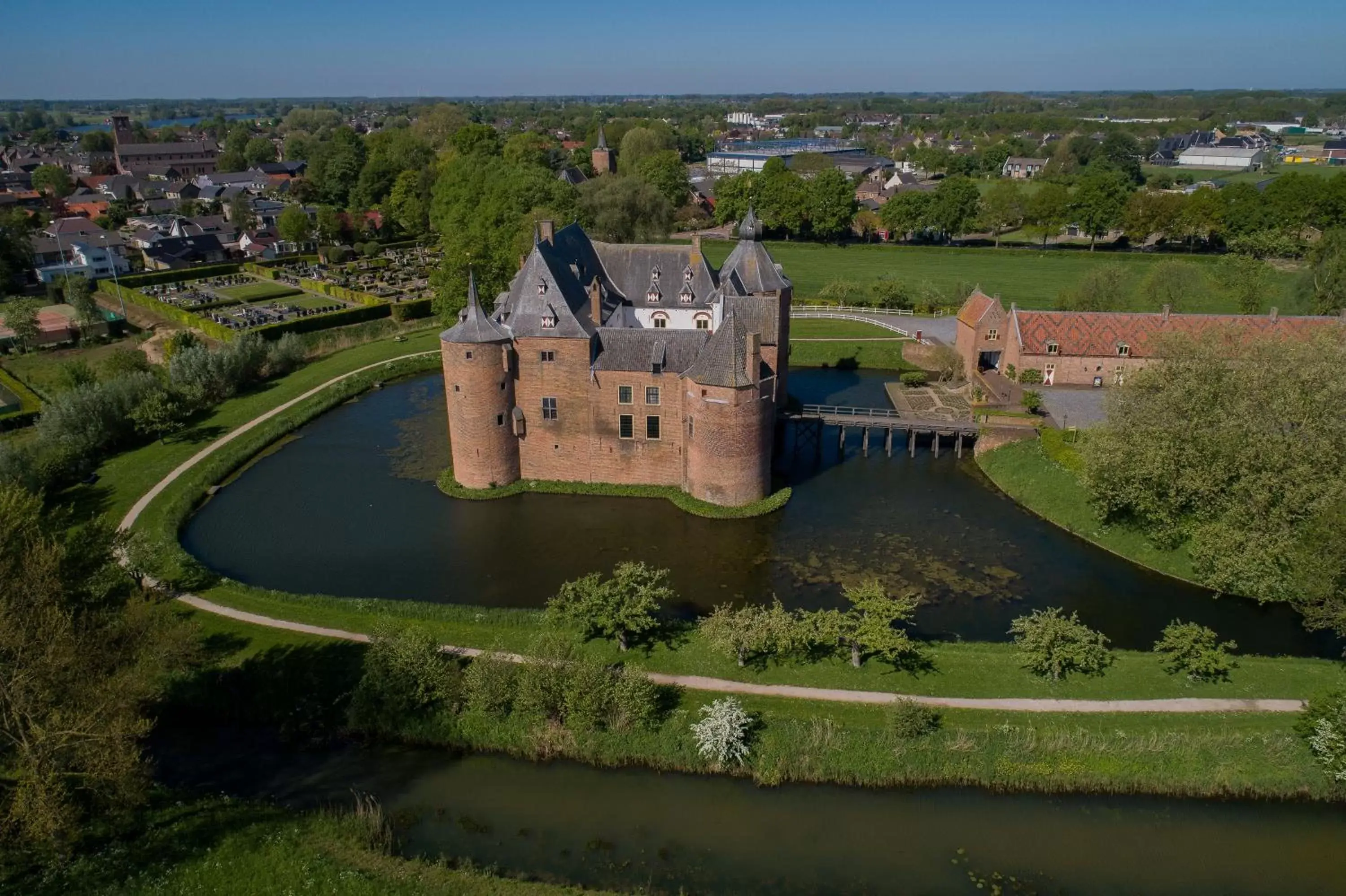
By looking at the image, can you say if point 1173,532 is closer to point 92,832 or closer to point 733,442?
point 733,442

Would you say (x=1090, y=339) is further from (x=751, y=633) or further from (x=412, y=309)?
(x=412, y=309)

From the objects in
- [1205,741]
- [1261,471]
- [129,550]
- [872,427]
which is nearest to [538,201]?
[872,427]

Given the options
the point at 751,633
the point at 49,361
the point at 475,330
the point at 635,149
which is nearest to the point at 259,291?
the point at 49,361

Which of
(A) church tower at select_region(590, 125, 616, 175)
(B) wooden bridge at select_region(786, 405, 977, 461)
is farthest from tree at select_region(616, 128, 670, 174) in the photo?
(B) wooden bridge at select_region(786, 405, 977, 461)

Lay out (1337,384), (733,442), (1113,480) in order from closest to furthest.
A: (1337,384)
(1113,480)
(733,442)

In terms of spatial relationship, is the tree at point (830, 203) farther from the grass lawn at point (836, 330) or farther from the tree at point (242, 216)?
the tree at point (242, 216)

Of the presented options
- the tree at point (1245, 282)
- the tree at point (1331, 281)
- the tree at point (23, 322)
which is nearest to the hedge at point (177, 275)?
the tree at point (23, 322)
